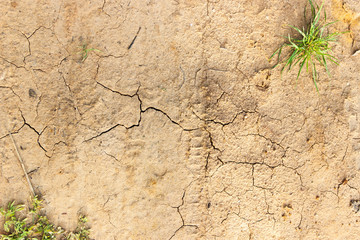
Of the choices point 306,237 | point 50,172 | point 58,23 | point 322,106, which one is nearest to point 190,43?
point 58,23

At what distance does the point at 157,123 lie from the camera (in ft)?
8.89

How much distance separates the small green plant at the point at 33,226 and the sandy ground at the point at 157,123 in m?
0.08

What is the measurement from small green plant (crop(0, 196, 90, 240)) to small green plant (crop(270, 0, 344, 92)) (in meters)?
2.50

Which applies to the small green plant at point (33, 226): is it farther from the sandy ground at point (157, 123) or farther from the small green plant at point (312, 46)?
the small green plant at point (312, 46)

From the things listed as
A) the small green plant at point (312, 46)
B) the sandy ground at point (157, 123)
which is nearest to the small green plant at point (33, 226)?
the sandy ground at point (157, 123)

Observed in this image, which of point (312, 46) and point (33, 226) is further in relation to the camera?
point (312, 46)

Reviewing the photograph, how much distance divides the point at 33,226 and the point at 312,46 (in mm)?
3106

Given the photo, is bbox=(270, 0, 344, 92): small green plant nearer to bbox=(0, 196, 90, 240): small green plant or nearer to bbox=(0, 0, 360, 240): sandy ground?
bbox=(0, 0, 360, 240): sandy ground

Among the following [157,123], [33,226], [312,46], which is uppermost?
[312,46]

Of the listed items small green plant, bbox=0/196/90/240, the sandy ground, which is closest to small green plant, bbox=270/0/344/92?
the sandy ground

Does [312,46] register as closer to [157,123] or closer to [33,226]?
[157,123]

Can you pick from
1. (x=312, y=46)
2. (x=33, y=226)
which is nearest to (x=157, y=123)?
(x=33, y=226)

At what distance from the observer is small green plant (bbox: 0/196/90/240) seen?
8.59ft

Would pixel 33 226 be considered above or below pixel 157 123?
below
